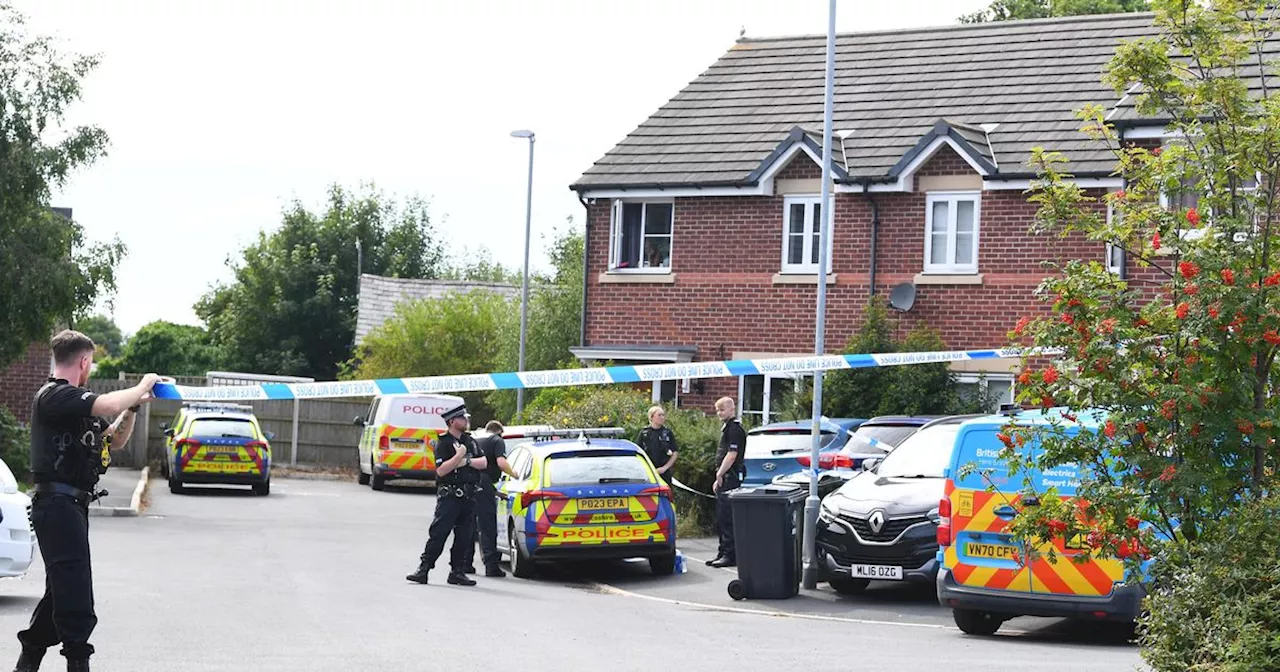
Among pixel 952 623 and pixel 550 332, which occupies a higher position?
pixel 550 332

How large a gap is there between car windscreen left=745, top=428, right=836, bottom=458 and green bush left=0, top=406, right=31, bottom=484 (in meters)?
14.6

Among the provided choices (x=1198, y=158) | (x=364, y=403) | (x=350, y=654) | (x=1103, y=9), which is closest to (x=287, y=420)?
(x=364, y=403)

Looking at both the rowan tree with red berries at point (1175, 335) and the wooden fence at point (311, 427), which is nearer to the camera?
the rowan tree with red berries at point (1175, 335)

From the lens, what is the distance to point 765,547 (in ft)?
52.2

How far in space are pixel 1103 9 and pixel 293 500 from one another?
24887mm

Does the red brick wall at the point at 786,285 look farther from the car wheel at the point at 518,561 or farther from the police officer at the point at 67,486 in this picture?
the police officer at the point at 67,486

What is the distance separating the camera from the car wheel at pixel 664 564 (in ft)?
59.4

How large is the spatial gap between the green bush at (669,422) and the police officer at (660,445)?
2.19m

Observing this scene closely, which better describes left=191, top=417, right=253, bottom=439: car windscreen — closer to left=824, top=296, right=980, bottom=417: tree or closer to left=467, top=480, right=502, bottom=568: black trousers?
left=824, top=296, right=980, bottom=417: tree

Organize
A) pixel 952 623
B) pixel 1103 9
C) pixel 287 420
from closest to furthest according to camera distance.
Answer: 1. pixel 952 623
2. pixel 287 420
3. pixel 1103 9

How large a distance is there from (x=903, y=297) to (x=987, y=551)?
14.9 m

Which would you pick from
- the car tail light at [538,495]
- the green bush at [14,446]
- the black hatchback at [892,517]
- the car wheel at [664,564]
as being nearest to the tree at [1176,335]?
the black hatchback at [892,517]

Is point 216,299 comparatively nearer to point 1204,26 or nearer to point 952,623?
point 952,623

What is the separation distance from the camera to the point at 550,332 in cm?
4259
